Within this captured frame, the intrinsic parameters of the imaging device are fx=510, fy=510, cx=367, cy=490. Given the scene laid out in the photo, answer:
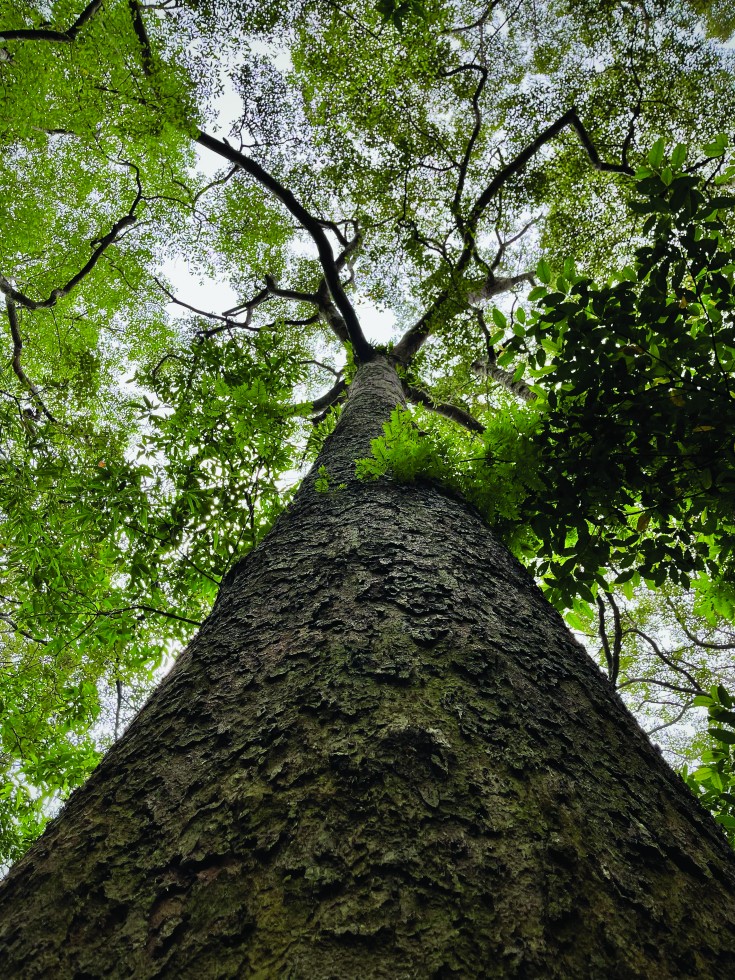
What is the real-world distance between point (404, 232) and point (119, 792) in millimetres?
9500

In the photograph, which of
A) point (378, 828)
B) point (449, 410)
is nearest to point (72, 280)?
point (449, 410)

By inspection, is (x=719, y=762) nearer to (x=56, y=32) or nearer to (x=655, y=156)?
(x=655, y=156)

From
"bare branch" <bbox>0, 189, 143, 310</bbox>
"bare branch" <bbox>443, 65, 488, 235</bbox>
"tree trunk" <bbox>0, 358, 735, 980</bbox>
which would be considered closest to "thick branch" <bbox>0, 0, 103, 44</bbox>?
"bare branch" <bbox>0, 189, 143, 310</bbox>

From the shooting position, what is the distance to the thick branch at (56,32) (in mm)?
5660

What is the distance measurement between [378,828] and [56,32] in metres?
8.58

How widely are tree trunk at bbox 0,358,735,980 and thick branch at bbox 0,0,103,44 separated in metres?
7.73

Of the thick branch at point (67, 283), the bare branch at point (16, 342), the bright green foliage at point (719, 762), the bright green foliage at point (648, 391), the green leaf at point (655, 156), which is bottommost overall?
the bright green foliage at point (719, 762)

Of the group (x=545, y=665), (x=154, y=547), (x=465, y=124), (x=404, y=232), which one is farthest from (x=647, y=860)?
(x=465, y=124)

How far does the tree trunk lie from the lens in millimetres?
642

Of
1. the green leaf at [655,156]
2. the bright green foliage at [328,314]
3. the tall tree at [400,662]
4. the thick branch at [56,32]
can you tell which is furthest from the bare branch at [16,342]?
the green leaf at [655,156]

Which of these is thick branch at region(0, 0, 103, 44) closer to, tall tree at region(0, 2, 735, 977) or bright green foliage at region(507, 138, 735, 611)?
tall tree at region(0, 2, 735, 977)

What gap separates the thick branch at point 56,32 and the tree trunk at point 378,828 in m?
7.73

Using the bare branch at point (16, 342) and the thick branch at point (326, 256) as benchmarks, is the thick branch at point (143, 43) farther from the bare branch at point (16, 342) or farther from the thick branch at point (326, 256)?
the bare branch at point (16, 342)

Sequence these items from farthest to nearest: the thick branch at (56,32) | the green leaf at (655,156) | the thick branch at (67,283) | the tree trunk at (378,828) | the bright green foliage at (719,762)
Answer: the thick branch at (67,283), the thick branch at (56,32), the bright green foliage at (719,762), the green leaf at (655,156), the tree trunk at (378,828)
